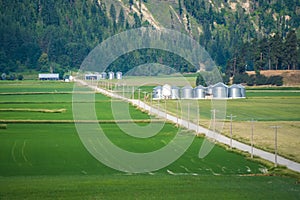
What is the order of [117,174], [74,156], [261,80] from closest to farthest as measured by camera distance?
[117,174], [74,156], [261,80]

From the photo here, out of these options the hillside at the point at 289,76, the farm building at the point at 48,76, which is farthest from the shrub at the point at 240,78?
the farm building at the point at 48,76

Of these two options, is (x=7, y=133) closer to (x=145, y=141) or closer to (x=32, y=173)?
(x=145, y=141)

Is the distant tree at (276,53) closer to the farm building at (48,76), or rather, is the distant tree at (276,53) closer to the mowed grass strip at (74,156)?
the farm building at (48,76)

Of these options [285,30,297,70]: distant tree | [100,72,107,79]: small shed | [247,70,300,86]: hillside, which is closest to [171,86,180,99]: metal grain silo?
[247,70,300,86]: hillside

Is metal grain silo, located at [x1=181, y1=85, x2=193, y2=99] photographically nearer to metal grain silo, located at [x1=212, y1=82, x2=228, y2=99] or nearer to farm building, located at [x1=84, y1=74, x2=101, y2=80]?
metal grain silo, located at [x1=212, y1=82, x2=228, y2=99]

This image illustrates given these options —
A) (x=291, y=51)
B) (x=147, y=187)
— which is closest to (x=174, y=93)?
(x=291, y=51)

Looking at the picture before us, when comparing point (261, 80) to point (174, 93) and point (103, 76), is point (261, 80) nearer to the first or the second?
point (174, 93)

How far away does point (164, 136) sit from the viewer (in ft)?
141

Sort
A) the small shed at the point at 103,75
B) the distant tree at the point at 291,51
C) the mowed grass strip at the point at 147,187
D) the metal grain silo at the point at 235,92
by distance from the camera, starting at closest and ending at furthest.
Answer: the mowed grass strip at the point at 147,187 < the metal grain silo at the point at 235,92 < the distant tree at the point at 291,51 < the small shed at the point at 103,75

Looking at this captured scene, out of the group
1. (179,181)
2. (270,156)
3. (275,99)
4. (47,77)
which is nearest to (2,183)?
(179,181)

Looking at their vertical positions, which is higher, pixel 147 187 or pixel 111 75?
pixel 111 75

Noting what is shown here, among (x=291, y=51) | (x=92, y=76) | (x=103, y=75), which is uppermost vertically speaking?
(x=291, y=51)

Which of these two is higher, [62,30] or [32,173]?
[62,30]

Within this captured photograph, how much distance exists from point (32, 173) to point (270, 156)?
Answer: 10.7 m
